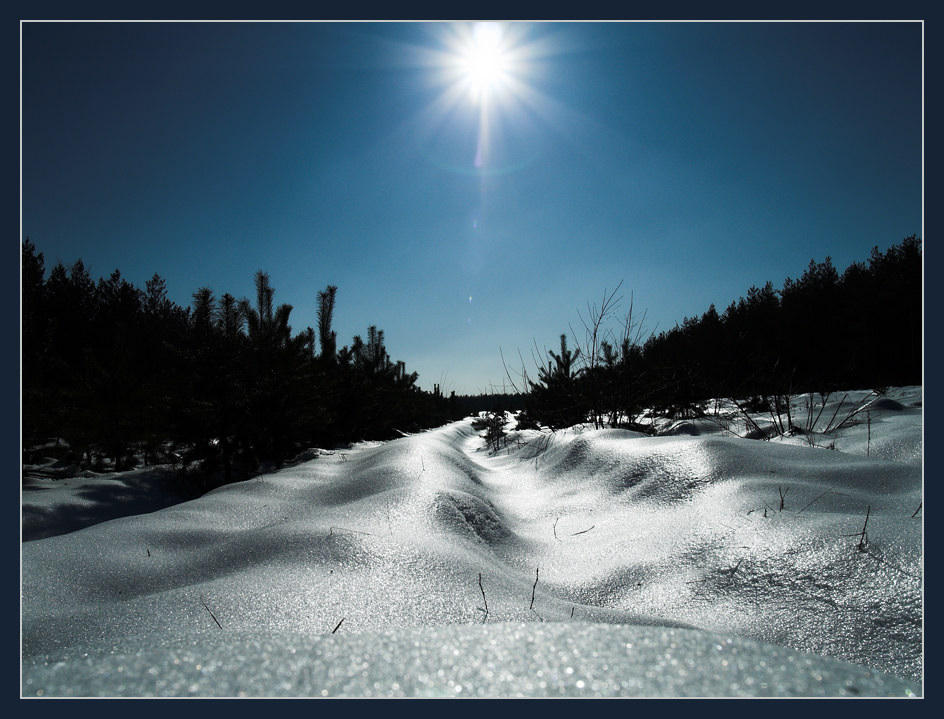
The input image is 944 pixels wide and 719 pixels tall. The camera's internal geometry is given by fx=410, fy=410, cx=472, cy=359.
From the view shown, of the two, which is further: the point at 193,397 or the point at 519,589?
the point at 193,397

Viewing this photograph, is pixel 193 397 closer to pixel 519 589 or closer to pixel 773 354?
pixel 519 589

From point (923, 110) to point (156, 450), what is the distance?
574cm

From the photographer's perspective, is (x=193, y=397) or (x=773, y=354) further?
(x=773, y=354)

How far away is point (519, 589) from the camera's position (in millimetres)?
1106

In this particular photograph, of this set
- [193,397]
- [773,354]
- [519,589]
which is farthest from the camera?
[773,354]

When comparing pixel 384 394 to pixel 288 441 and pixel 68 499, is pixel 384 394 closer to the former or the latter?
pixel 288 441

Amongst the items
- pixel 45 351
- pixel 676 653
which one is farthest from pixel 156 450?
pixel 676 653

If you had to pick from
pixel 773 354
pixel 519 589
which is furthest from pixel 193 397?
pixel 773 354

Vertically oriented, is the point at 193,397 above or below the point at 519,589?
above

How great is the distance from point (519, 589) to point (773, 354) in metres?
14.9

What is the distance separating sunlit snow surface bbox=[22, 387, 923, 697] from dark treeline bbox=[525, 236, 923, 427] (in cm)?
80

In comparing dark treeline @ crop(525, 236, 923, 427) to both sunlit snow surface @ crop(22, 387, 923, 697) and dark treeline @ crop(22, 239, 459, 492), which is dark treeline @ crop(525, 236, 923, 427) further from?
dark treeline @ crop(22, 239, 459, 492)

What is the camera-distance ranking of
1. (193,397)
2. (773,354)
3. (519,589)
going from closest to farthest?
(519,589), (193,397), (773,354)

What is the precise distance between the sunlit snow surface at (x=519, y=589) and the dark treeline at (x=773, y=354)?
796 mm
